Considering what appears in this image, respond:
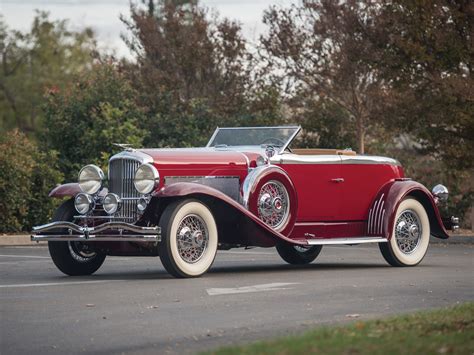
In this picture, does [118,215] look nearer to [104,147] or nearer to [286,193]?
[286,193]

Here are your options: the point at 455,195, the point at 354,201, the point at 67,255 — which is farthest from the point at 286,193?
the point at 455,195

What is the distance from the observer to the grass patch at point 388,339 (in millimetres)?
6863

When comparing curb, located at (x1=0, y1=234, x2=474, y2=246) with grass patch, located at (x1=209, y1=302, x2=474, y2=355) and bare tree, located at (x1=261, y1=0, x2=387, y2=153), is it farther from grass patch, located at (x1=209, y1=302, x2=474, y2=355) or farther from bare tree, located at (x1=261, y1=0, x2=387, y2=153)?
grass patch, located at (x1=209, y1=302, x2=474, y2=355)

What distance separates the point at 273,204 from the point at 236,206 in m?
0.73

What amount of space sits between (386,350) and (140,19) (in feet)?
104

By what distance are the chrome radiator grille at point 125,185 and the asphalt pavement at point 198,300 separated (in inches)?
30.2

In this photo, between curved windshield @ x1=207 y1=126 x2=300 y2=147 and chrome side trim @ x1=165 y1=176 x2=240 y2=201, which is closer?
chrome side trim @ x1=165 y1=176 x2=240 y2=201

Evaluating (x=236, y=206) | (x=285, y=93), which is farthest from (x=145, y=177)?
(x=285, y=93)

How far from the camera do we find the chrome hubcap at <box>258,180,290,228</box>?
14.1m

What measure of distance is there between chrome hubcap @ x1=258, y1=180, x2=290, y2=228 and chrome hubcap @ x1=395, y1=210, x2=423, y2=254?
186cm

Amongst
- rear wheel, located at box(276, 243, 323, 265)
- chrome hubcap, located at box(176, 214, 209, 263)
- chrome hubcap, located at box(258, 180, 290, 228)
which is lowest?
rear wheel, located at box(276, 243, 323, 265)

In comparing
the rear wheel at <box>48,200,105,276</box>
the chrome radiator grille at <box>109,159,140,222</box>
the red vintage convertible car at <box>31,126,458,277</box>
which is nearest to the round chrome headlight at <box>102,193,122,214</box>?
the red vintage convertible car at <box>31,126,458,277</box>

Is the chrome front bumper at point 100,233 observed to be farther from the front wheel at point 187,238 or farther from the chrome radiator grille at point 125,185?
the chrome radiator grille at point 125,185

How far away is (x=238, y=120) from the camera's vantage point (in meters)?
30.6
